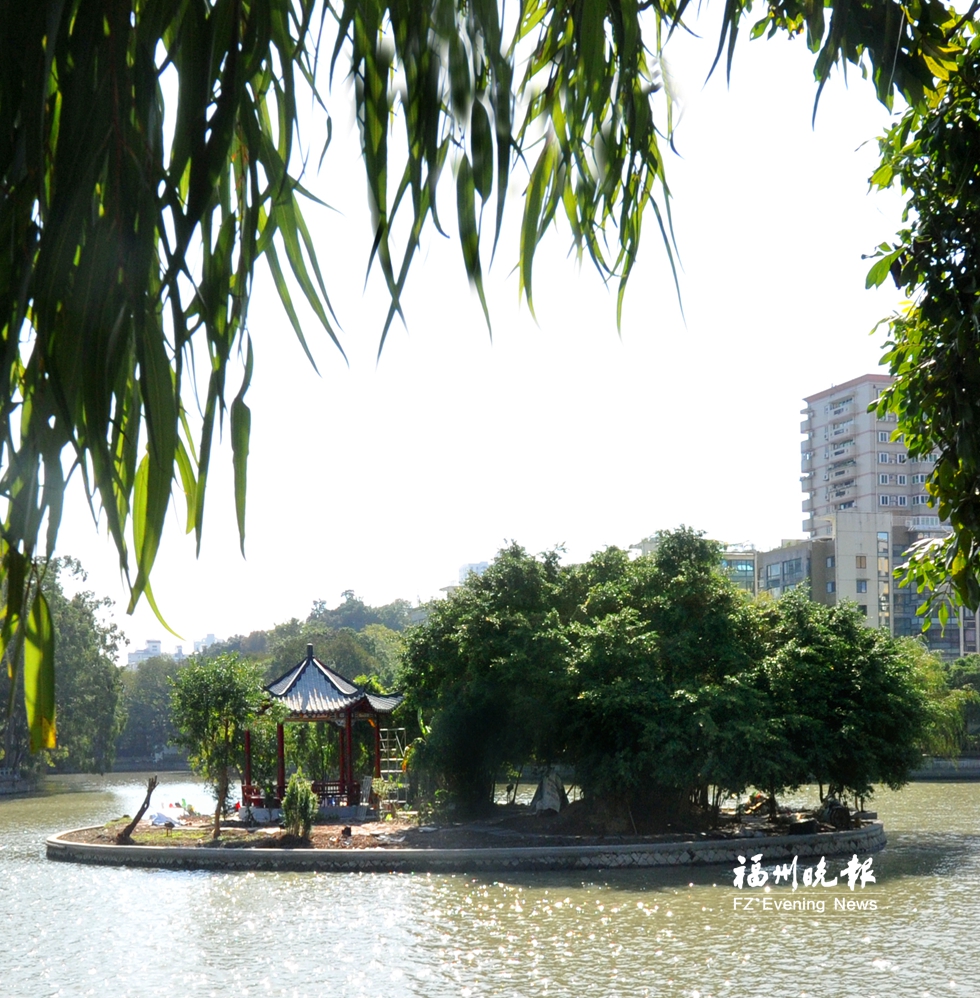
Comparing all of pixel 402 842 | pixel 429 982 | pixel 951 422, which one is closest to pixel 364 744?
pixel 402 842

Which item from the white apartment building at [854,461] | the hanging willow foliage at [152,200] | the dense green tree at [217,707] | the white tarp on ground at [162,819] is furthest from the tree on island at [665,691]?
the white apartment building at [854,461]

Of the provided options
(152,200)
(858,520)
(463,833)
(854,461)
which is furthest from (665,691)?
(854,461)

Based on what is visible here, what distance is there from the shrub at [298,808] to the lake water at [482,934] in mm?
1295

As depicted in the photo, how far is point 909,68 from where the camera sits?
285 centimetres

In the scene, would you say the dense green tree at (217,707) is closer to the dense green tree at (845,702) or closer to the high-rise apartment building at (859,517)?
the dense green tree at (845,702)

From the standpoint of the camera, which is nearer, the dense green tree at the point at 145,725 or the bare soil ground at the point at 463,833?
the bare soil ground at the point at 463,833

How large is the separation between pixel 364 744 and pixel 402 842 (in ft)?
28.6

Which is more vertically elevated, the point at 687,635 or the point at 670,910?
the point at 687,635

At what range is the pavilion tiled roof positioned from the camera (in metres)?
20.0

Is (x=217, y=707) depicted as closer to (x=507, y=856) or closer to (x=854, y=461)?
(x=507, y=856)

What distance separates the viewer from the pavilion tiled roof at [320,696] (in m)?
20.0

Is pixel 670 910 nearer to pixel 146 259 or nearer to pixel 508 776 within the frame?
pixel 508 776

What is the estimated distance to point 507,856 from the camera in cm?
1476

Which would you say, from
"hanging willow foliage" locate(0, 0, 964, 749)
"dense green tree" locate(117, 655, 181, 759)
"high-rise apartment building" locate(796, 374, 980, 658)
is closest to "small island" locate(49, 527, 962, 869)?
"hanging willow foliage" locate(0, 0, 964, 749)
